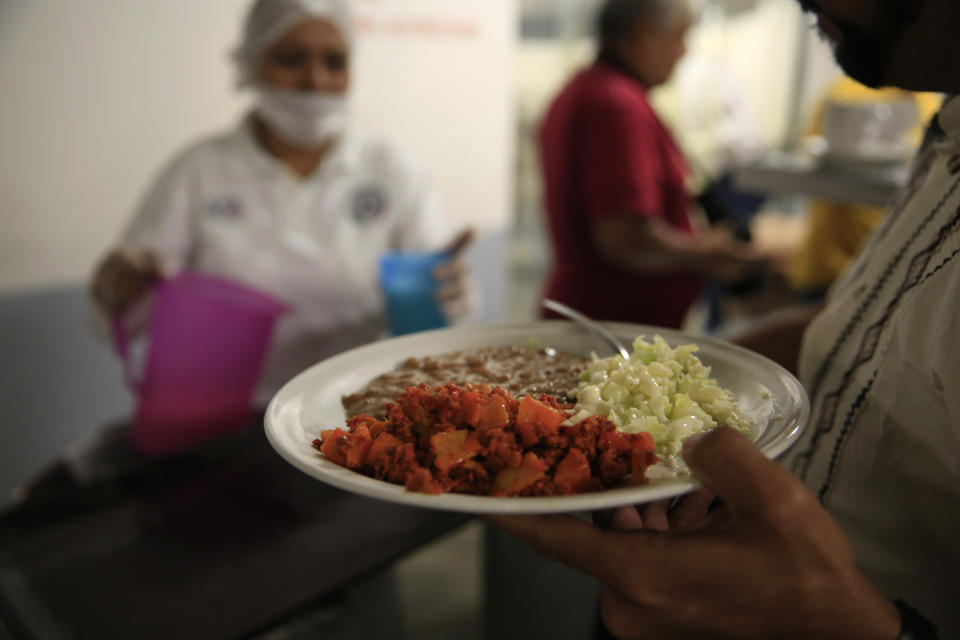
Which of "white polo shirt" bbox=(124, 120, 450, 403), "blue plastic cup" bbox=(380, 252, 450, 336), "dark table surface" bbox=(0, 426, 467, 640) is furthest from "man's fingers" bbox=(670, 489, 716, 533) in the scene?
"white polo shirt" bbox=(124, 120, 450, 403)

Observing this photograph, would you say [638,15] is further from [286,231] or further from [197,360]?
[197,360]

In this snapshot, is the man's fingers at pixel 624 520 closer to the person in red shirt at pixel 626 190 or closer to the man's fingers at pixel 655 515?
the man's fingers at pixel 655 515

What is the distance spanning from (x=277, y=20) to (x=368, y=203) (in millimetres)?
520

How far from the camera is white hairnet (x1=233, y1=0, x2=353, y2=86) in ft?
5.58

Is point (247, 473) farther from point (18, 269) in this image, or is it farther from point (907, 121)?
point (907, 121)

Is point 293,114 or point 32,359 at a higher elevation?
point 293,114

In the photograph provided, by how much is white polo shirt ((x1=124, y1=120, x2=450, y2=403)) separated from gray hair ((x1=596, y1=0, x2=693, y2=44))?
810 mm

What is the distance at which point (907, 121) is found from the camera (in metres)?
1.49

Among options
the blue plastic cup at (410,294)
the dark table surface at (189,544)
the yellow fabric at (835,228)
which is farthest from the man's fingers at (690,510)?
the yellow fabric at (835,228)

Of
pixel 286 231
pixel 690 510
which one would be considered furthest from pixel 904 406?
pixel 286 231

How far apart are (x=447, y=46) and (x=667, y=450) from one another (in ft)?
9.25

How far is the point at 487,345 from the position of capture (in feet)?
2.81

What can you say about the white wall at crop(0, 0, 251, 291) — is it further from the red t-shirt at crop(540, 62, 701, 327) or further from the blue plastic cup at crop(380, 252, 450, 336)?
the blue plastic cup at crop(380, 252, 450, 336)

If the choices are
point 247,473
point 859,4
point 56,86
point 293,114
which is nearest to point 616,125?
point 293,114
